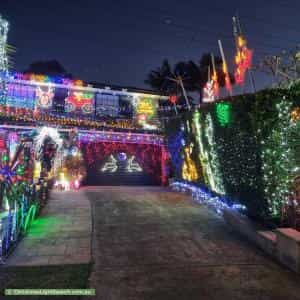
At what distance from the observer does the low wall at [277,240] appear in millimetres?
4918

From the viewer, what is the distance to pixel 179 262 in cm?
524

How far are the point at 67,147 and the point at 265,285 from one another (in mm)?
12495

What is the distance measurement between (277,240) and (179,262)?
1.87 meters

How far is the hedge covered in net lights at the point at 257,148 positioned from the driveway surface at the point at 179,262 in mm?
1059

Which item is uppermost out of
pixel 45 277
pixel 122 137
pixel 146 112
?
pixel 146 112

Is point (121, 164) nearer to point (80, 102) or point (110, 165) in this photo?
point (110, 165)

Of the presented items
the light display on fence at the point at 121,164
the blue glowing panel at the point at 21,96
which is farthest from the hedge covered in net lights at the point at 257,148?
the blue glowing panel at the point at 21,96

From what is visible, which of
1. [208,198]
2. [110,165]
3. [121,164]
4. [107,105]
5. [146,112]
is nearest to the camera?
[208,198]

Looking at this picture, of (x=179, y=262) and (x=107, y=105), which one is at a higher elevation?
(x=107, y=105)

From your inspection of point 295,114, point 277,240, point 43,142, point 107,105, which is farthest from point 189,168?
point 107,105

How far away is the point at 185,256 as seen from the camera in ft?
18.2

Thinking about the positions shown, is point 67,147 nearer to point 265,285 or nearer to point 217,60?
point 265,285

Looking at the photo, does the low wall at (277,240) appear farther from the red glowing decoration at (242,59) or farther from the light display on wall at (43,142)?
the light display on wall at (43,142)

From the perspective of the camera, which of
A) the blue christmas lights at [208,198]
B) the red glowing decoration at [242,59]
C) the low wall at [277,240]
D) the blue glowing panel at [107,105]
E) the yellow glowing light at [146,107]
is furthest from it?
the yellow glowing light at [146,107]
